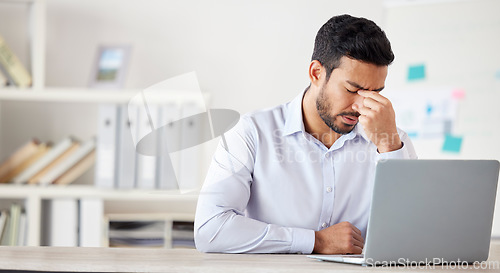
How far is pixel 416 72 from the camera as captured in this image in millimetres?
2807

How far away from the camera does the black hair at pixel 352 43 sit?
164 cm

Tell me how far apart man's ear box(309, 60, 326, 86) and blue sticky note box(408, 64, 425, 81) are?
1.15 m

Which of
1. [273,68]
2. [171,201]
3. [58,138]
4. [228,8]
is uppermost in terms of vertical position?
[228,8]

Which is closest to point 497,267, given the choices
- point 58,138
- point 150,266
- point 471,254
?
point 471,254

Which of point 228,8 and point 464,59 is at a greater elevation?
point 228,8

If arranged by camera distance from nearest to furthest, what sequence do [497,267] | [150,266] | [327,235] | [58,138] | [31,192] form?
[150,266] → [497,267] → [327,235] → [31,192] → [58,138]

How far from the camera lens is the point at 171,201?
2.97 meters

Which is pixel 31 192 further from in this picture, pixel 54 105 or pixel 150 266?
pixel 150 266

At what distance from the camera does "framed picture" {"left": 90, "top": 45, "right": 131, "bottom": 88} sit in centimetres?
279

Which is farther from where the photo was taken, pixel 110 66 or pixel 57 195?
pixel 110 66

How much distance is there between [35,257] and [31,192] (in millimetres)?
1445

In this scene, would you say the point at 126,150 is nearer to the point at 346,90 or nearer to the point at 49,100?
the point at 49,100

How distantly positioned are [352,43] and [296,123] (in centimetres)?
27

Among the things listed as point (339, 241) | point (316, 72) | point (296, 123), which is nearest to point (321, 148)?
point (296, 123)
